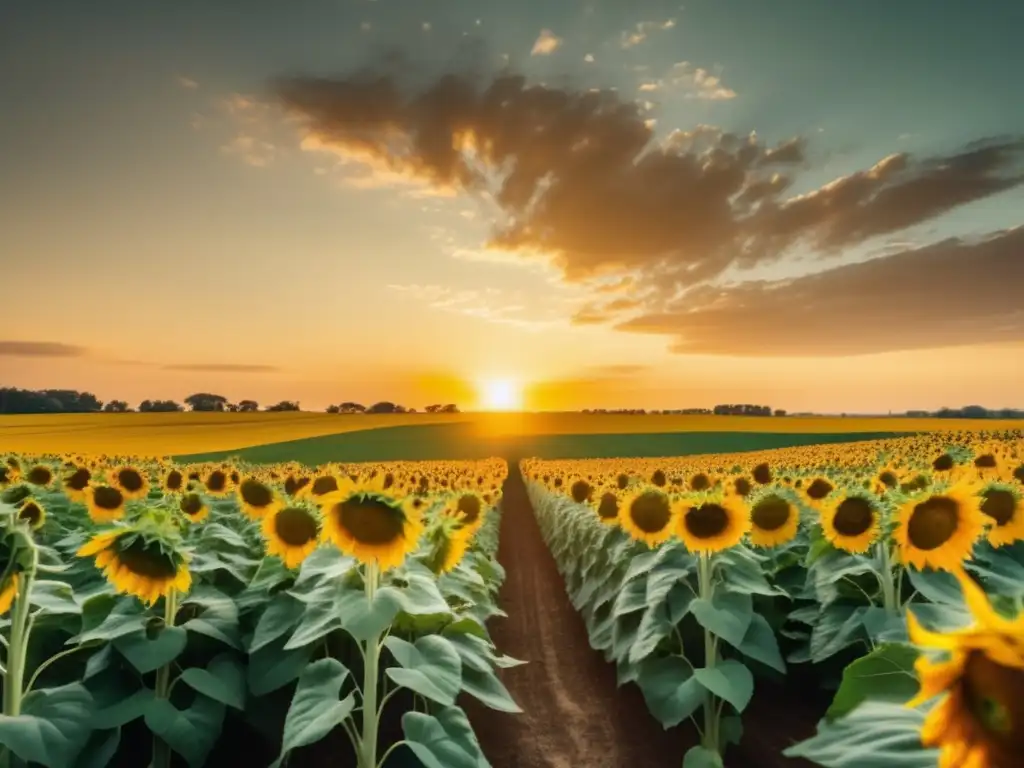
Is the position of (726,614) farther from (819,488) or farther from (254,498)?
(254,498)

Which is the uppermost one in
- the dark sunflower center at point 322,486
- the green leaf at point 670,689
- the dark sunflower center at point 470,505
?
the dark sunflower center at point 322,486

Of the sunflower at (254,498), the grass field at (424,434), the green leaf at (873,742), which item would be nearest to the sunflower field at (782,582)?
the green leaf at (873,742)

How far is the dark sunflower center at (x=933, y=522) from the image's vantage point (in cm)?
523

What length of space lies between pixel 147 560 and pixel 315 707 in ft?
4.78

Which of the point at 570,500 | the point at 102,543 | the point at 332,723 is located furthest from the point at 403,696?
the point at 570,500

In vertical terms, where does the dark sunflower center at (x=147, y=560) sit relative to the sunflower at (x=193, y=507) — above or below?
above

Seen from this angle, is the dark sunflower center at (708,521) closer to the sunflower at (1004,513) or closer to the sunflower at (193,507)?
the sunflower at (1004,513)

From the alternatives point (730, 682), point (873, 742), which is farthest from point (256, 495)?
point (873, 742)

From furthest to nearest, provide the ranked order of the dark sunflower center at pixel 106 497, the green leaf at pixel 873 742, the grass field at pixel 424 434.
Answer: the grass field at pixel 424 434, the dark sunflower center at pixel 106 497, the green leaf at pixel 873 742

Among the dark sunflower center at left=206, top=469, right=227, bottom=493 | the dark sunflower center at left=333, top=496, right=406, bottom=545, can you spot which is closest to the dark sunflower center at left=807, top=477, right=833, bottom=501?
the dark sunflower center at left=333, top=496, right=406, bottom=545

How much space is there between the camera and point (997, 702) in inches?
47.7

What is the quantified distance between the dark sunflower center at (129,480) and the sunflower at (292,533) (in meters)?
5.92

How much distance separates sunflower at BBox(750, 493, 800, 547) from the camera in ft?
24.0

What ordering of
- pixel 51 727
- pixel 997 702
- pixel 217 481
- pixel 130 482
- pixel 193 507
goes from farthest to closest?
pixel 217 481 < pixel 130 482 < pixel 193 507 < pixel 51 727 < pixel 997 702
